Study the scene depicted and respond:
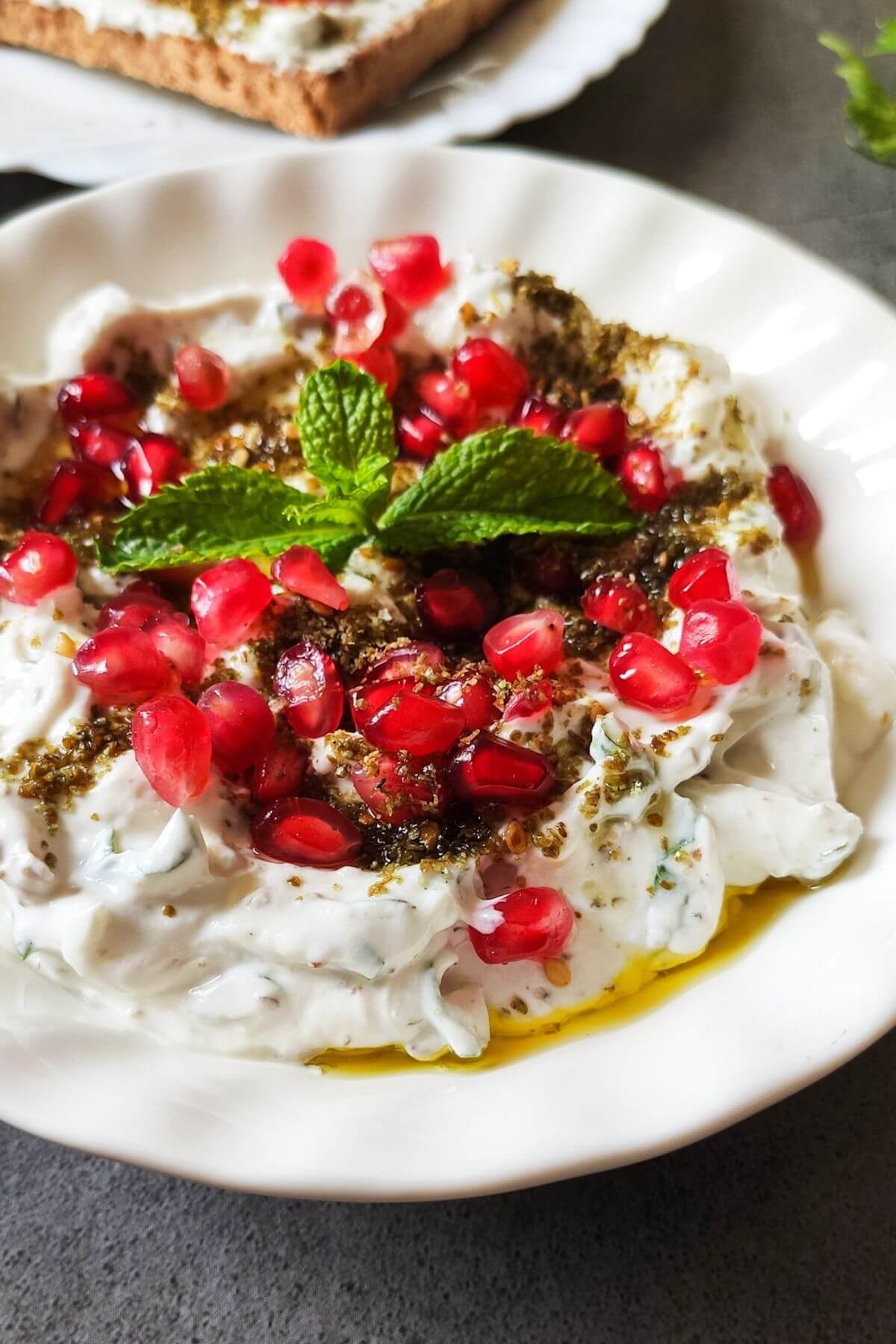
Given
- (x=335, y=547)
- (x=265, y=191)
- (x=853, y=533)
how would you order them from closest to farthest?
(x=335, y=547) → (x=853, y=533) → (x=265, y=191)

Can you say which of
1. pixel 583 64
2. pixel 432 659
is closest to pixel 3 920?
pixel 432 659

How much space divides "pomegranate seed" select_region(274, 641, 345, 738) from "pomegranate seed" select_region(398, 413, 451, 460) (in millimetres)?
574

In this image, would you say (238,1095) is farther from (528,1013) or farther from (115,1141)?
(528,1013)

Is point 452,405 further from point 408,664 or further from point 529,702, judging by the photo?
point 529,702

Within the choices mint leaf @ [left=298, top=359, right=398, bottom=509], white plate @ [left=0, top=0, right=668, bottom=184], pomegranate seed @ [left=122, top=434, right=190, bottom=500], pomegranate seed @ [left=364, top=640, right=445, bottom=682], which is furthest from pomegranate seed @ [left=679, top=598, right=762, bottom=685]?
white plate @ [left=0, top=0, right=668, bottom=184]

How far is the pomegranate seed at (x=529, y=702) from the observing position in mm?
1783

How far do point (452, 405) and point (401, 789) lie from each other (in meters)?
0.87

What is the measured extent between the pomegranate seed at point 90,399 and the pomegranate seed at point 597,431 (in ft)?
2.98

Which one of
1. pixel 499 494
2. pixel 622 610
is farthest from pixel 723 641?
pixel 499 494

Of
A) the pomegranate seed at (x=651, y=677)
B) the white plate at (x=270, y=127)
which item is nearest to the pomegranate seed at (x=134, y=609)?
the pomegranate seed at (x=651, y=677)

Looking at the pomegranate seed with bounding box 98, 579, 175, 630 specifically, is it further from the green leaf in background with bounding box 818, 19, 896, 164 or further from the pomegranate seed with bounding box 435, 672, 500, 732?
the green leaf in background with bounding box 818, 19, 896, 164

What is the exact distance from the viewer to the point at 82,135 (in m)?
3.14

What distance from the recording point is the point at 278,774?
1.78 meters

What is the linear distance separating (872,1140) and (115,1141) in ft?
3.82
